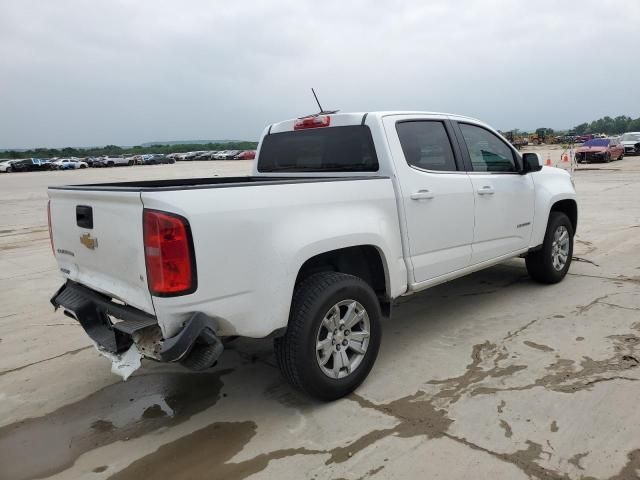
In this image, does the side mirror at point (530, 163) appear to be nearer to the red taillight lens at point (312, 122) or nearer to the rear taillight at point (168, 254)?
the red taillight lens at point (312, 122)

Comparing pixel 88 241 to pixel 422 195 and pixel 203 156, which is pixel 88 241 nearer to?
pixel 422 195

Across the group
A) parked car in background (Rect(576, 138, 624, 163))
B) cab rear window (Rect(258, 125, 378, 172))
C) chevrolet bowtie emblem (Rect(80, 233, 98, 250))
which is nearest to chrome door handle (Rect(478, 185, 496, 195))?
cab rear window (Rect(258, 125, 378, 172))

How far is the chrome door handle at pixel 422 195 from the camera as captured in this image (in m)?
3.72

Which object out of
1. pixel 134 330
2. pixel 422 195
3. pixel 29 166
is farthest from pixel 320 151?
pixel 29 166

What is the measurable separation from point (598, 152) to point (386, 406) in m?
27.9

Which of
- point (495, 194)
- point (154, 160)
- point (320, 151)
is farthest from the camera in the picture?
point (154, 160)

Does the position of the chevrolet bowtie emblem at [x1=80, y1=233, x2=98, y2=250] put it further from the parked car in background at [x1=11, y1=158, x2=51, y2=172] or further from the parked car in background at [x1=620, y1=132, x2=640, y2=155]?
the parked car in background at [x1=11, y1=158, x2=51, y2=172]

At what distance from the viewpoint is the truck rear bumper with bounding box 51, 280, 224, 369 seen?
2598 mm

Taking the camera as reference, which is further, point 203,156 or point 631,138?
point 203,156

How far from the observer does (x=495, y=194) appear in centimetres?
451

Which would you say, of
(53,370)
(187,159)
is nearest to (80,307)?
(53,370)

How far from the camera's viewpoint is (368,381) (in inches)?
140

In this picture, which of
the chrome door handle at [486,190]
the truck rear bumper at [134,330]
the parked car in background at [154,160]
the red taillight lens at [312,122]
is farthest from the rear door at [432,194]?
the parked car in background at [154,160]

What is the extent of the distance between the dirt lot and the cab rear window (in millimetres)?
1523
